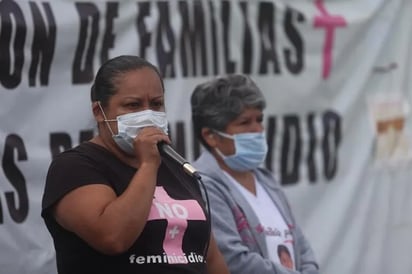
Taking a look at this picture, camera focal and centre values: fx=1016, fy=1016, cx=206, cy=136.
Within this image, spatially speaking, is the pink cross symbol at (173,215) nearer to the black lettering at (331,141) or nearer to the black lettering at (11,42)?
the black lettering at (11,42)

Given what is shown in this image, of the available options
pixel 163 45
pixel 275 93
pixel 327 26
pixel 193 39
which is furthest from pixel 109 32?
pixel 327 26

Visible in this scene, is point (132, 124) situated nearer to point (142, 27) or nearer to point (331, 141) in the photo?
point (142, 27)

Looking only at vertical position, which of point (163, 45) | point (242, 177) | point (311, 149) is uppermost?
point (163, 45)

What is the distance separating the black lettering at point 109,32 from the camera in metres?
4.21

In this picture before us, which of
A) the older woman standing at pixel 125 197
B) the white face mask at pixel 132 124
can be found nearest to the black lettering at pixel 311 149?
the older woman standing at pixel 125 197

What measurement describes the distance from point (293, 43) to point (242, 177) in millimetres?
1339

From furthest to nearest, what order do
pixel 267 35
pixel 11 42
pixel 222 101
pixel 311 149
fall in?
pixel 311 149 → pixel 267 35 → pixel 11 42 → pixel 222 101

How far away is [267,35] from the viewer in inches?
191

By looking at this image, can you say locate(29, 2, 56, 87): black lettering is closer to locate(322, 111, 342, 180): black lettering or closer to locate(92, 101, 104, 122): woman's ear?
locate(92, 101, 104, 122): woman's ear

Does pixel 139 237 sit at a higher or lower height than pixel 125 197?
lower

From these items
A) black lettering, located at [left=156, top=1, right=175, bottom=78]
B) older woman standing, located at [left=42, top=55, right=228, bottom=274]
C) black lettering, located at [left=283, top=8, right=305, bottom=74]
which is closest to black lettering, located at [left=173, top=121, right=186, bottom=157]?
black lettering, located at [left=156, top=1, right=175, bottom=78]

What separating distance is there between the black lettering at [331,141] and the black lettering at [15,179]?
1785mm

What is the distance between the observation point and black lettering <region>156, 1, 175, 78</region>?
439 centimetres

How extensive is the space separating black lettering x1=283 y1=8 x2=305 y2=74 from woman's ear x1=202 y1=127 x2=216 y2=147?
4.10ft
